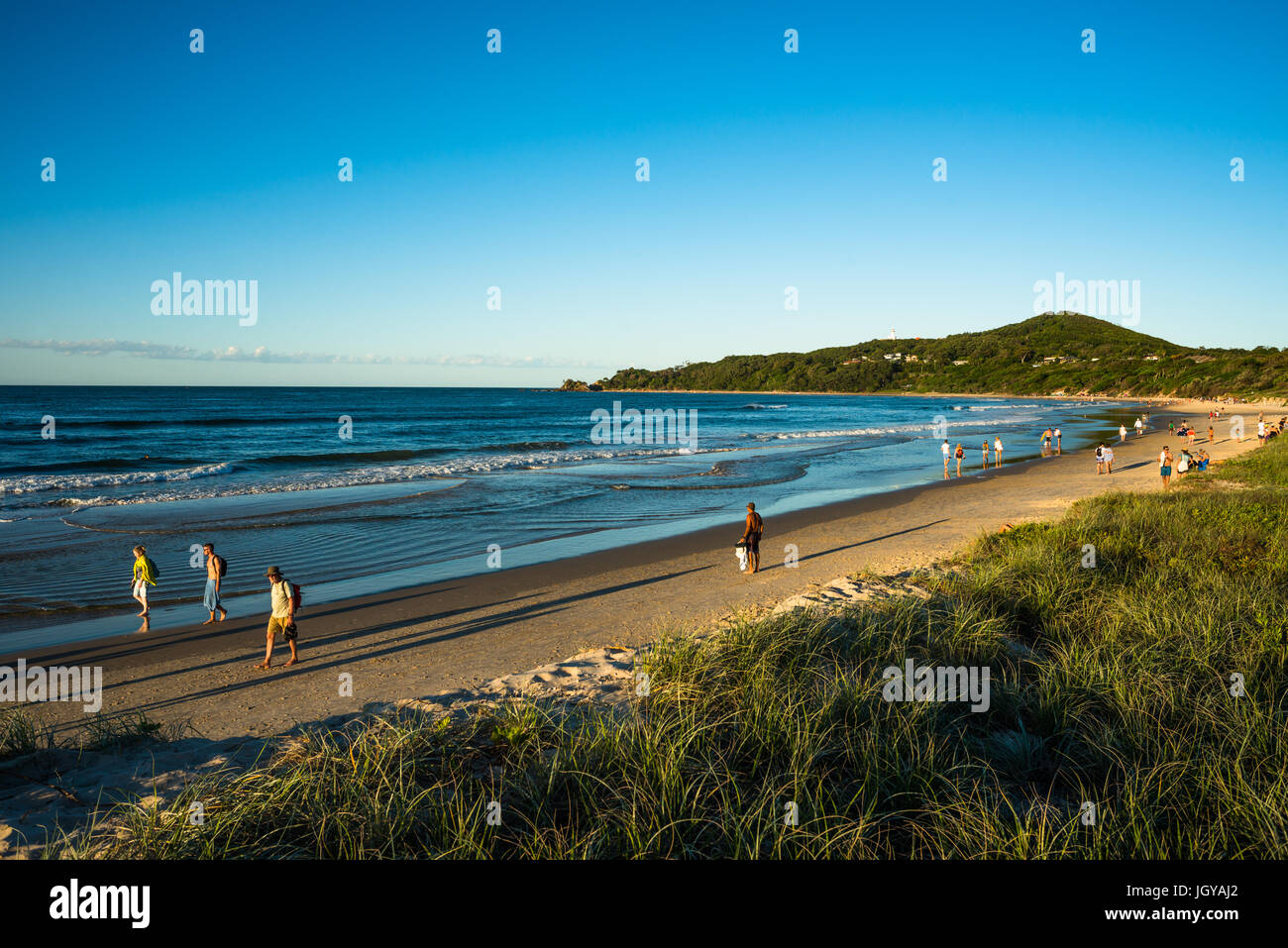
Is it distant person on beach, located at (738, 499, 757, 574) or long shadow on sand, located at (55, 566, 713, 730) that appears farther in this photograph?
distant person on beach, located at (738, 499, 757, 574)

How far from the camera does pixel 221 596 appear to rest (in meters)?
13.1

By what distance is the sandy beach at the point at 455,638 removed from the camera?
7559mm

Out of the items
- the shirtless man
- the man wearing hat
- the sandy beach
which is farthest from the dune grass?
the shirtless man

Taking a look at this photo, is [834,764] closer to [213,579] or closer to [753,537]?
[753,537]

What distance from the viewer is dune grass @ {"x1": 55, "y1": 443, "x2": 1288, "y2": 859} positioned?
3939 millimetres

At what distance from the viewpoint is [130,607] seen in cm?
1247

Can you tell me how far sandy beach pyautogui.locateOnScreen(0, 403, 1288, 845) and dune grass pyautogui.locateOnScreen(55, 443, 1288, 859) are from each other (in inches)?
59.2

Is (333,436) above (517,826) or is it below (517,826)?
above

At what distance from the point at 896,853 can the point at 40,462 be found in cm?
4459

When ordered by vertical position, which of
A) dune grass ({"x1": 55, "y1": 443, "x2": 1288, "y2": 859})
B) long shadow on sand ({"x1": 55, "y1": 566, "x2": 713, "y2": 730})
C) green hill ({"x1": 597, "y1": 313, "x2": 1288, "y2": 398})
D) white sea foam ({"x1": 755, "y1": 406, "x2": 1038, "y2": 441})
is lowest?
long shadow on sand ({"x1": 55, "y1": 566, "x2": 713, "y2": 730})

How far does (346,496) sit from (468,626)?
665 inches

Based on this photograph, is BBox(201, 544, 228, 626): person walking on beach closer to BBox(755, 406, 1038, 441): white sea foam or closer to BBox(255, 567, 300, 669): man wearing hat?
BBox(255, 567, 300, 669): man wearing hat
